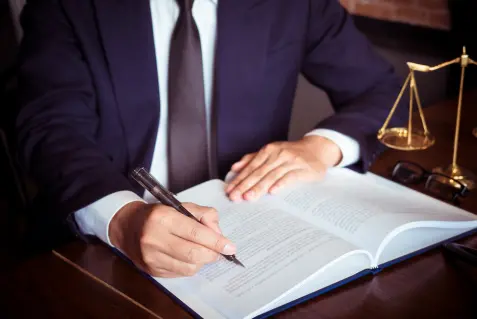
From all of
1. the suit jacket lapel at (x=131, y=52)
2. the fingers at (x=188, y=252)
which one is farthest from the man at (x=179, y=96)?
the fingers at (x=188, y=252)

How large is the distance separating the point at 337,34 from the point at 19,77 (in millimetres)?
784

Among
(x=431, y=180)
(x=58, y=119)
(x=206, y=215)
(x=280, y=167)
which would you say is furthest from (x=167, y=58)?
(x=431, y=180)

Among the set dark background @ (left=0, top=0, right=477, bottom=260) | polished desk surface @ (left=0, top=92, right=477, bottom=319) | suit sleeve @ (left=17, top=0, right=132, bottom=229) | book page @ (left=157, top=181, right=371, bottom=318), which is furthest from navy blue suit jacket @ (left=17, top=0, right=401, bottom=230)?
dark background @ (left=0, top=0, right=477, bottom=260)

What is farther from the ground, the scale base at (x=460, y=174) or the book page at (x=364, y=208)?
the book page at (x=364, y=208)

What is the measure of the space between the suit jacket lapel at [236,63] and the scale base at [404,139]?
346 millimetres

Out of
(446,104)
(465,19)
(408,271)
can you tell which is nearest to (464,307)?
(408,271)

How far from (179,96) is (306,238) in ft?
1.63

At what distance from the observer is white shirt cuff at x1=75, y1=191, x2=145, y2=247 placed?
82 cm

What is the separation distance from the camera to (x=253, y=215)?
0.83 meters

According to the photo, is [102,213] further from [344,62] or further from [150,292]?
[344,62]

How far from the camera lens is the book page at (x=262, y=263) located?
2.14 feet

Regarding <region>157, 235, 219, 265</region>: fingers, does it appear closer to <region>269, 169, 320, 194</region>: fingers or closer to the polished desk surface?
the polished desk surface

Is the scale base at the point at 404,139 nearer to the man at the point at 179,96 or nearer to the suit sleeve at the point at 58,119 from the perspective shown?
the man at the point at 179,96

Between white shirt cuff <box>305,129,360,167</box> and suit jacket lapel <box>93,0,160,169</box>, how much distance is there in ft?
1.30
